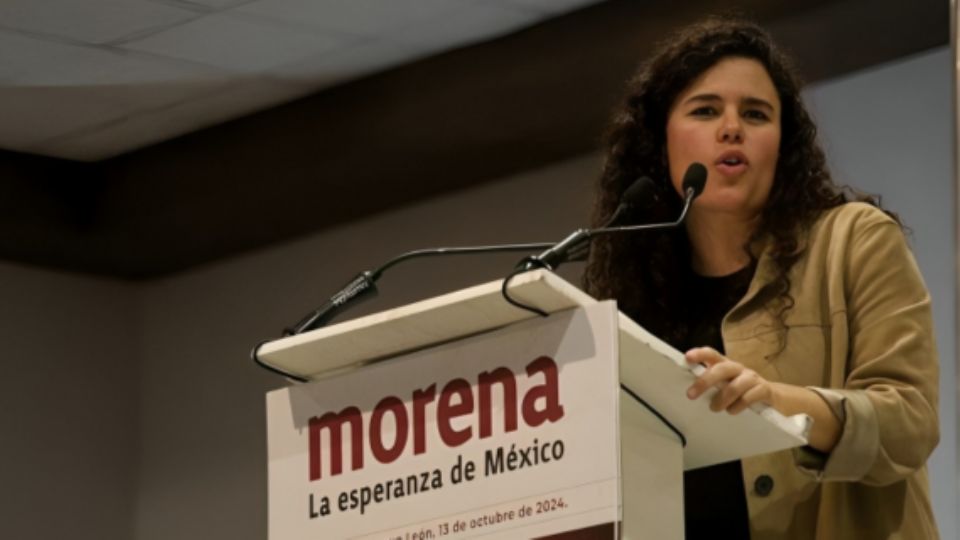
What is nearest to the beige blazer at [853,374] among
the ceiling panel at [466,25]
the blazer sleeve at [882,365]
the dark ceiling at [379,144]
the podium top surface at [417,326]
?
the blazer sleeve at [882,365]

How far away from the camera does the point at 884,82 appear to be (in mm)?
4879

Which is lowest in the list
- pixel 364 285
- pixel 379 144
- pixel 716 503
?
pixel 716 503

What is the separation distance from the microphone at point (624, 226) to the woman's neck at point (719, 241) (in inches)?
4.2

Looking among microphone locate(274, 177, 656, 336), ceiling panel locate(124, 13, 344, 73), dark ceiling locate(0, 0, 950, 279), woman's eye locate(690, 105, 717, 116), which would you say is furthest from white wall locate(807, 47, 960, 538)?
microphone locate(274, 177, 656, 336)

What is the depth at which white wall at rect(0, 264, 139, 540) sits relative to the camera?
6.70m

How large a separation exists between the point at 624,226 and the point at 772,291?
232mm

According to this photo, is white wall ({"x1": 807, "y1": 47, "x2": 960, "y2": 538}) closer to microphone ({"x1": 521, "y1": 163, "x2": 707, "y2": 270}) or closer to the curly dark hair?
the curly dark hair

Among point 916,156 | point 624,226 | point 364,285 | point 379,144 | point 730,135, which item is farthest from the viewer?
point 379,144

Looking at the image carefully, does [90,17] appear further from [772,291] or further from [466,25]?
[772,291]

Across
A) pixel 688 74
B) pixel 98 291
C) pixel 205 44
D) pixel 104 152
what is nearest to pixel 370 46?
pixel 205 44

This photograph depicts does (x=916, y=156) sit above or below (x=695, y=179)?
above

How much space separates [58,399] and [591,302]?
5170 millimetres

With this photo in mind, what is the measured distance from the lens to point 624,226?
2.40 meters


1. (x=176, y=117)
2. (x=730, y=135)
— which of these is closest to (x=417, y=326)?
(x=730, y=135)
